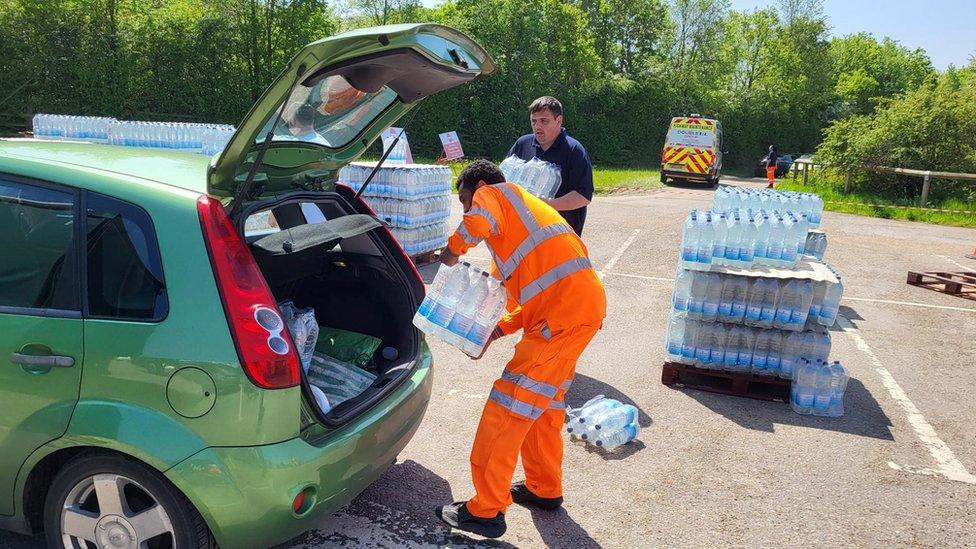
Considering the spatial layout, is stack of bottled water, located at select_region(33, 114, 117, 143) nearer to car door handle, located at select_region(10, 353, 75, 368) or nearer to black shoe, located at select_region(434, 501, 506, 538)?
car door handle, located at select_region(10, 353, 75, 368)

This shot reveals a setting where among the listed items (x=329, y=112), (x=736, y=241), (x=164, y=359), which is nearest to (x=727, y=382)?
(x=736, y=241)

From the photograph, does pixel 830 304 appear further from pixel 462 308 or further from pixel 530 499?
pixel 462 308

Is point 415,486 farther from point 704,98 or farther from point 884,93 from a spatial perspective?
point 884,93

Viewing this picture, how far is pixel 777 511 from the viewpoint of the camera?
12.3ft

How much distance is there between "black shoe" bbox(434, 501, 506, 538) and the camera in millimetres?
3254

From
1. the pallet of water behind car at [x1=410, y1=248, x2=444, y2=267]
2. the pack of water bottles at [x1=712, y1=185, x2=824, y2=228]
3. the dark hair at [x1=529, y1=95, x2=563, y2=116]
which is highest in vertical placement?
the dark hair at [x1=529, y1=95, x2=563, y2=116]

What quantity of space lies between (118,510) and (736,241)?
14.9 ft

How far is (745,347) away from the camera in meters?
5.42

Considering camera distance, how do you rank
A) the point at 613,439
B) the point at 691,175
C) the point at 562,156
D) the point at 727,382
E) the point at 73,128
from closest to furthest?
the point at 613,439
the point at 562,156
the point at 727,382
the point at 73,128
the point at 691,175

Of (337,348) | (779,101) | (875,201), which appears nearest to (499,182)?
(337,348)

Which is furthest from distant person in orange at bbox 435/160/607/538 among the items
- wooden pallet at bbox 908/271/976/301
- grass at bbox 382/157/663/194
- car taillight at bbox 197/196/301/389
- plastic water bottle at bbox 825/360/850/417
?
grass at bbox 382/157/663/194

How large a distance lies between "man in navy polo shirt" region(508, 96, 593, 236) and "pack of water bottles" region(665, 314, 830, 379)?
128cm

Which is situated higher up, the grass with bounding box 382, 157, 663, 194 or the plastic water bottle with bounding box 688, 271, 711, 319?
the grass with bounding box 382, 157, 663, 194

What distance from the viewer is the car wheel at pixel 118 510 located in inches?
96.8
